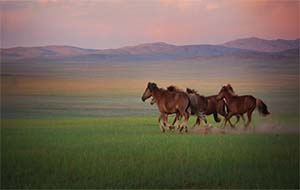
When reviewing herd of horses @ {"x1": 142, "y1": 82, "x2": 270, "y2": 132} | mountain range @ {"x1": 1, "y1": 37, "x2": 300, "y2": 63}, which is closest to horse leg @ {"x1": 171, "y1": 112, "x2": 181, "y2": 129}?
herd of horses @ {"x1": 142, "y1": 82, "x2": 270, "y2": 132}

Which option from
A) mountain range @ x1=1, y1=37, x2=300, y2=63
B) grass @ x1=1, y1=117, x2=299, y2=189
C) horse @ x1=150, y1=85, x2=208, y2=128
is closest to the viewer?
grass @ x1=1, y1=117, x2=299, y2=189

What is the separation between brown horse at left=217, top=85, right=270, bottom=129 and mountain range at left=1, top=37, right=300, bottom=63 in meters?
0.32

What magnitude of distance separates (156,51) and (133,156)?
843 mm

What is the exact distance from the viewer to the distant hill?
460cm

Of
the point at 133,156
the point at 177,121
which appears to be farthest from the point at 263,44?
the point at 133,156

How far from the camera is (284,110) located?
4.66 metres

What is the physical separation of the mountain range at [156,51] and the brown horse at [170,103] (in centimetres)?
29

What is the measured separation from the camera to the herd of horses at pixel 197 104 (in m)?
4.66

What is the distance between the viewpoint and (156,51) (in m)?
4.66

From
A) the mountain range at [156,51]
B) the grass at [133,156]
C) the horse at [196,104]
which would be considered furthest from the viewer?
the horse at [196,104]

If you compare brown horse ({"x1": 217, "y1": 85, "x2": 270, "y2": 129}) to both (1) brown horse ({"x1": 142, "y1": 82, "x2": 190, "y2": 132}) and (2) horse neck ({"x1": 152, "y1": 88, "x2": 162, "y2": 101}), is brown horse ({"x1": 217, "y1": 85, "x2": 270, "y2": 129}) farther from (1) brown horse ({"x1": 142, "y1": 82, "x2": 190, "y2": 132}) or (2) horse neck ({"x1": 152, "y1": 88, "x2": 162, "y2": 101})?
(2) horse neck ({"x1": 152, "y1": 88, "x2": 162, "y2": 101})

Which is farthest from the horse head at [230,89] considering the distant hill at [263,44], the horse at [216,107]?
the distant hill at [263,44]

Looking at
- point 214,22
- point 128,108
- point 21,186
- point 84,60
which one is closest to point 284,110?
point 214,22

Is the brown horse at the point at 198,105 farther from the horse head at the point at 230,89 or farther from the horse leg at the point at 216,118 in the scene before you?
the horse head at the point at 230,89
